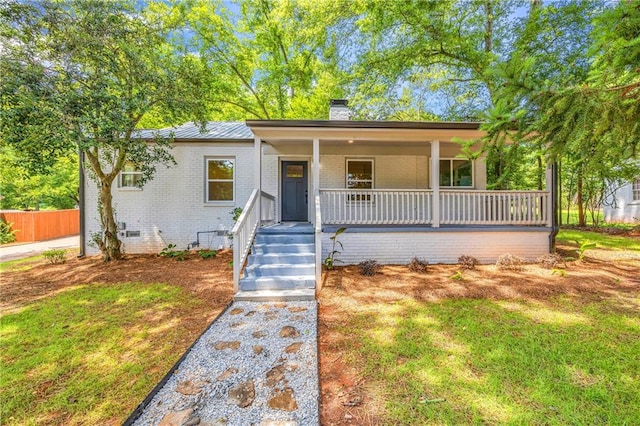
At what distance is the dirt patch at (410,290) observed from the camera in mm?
2373

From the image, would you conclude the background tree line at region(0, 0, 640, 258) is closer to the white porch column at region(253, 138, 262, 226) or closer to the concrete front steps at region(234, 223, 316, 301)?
the white porch column at region(253, 138, 262, 226)

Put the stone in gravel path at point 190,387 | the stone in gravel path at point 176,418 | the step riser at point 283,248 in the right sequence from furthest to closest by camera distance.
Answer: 1. the step riser at point 283,248
2. the stone in gravel path at point 190,387
3. the stone in gravel path at point 176,418

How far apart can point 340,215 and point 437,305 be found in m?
3.36

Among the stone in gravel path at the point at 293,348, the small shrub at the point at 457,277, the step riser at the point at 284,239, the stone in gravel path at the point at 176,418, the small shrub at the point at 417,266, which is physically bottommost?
the stone in gravel path at the point at 176,418

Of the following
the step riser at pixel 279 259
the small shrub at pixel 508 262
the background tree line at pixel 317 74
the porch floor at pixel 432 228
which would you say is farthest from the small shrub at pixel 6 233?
the small shrub at pixel 508 262

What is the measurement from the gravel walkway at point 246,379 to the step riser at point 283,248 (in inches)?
84.9

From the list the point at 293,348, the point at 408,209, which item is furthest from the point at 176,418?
the point at 408,209

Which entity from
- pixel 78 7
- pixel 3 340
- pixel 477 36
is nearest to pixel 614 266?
pixel 477 36

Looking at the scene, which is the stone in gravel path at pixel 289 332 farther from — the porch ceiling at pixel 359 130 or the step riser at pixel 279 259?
the porch ceiling at pixel 359 130

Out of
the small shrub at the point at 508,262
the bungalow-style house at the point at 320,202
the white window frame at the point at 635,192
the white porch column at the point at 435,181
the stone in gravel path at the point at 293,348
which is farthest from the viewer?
the white window frame at the point at 635,192

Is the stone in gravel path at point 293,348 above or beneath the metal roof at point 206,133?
beneath

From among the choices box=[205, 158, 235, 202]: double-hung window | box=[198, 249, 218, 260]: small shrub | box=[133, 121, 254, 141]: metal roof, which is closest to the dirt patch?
box=[198, 249, 218, 260]: small shrub

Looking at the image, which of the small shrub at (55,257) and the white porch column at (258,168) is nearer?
the white porch column at (258,168)

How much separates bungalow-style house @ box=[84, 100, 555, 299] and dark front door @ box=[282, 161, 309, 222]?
0.11 feet
